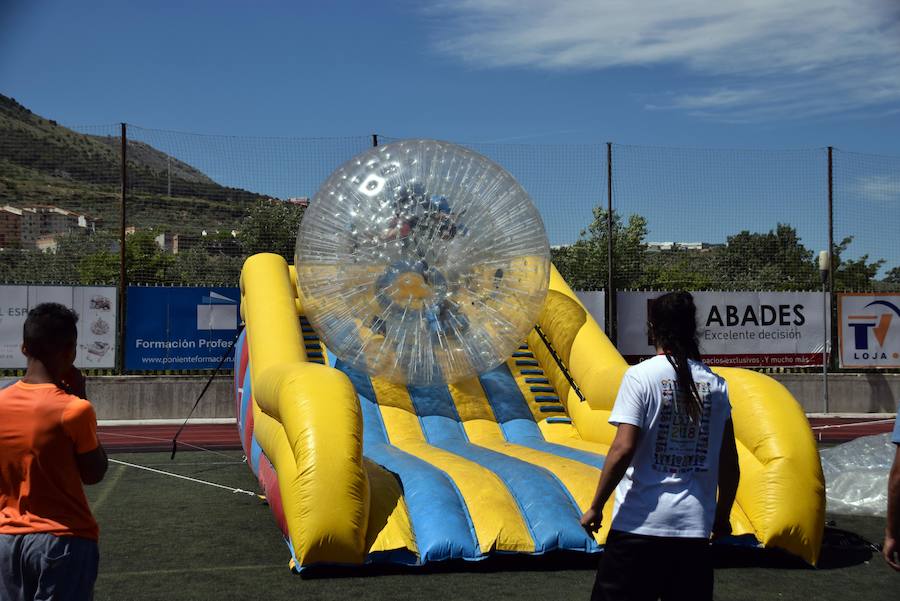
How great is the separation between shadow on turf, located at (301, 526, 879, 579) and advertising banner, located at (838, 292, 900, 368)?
35.3 ft

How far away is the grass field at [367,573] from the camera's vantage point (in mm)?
4926

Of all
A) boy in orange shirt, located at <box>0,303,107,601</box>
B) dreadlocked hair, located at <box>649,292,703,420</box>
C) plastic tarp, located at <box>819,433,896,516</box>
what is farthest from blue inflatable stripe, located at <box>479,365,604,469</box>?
boy in orange shirt, located at <box>0,303,107,601</box>

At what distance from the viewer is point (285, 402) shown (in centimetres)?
560

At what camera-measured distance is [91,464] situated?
2.97 m

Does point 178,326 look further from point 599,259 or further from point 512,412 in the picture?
point 512,412

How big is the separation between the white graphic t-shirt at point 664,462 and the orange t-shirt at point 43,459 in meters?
1.62

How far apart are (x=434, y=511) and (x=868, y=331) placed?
41.1 feet

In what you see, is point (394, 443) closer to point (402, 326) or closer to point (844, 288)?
point (402, 326)

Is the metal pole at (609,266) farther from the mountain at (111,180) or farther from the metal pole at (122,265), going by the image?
the metal pole at (122,265)

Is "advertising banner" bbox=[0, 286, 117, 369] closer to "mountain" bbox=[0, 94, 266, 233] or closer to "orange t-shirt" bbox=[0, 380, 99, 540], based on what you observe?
"mountain" bbox=[0, 94, 266, 233]

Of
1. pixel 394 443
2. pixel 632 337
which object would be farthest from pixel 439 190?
pixel 632 337

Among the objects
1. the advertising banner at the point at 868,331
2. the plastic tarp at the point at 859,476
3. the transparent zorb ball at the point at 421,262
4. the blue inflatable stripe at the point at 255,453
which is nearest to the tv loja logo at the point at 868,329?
the advertising banner at the point at 868,331

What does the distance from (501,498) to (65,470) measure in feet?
10.2

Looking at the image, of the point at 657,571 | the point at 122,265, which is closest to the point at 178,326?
the point at 122,265
